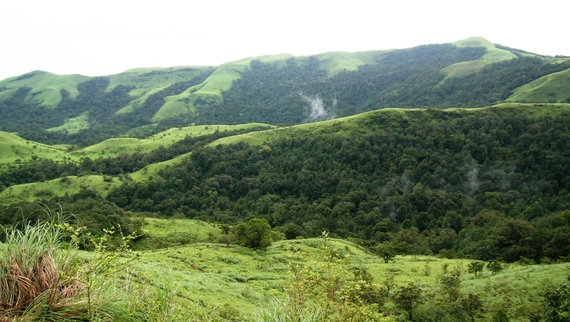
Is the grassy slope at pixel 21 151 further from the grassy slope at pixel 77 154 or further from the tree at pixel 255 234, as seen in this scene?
the tree at pixel 255 234

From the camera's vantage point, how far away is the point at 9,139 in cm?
13262

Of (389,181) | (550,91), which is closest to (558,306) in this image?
(389,181)

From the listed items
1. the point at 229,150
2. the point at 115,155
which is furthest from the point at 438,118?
the point at 115,155

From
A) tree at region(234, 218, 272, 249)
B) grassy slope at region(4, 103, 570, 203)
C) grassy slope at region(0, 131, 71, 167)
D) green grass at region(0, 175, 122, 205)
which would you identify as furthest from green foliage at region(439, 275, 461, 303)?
grassy slope at region(0, 131, 71, 167)

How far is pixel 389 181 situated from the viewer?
111 meters

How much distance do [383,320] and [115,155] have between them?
154m

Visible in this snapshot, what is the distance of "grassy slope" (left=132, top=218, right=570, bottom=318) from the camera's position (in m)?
24.1

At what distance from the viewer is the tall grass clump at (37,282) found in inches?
162

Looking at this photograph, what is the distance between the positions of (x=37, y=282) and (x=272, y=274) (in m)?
32.4

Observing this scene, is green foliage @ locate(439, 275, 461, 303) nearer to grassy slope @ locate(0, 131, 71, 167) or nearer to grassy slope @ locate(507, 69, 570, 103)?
grassy slope @ locate(0, 131, 71, 167)

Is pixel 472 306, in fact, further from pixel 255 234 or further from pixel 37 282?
pixel 37 282

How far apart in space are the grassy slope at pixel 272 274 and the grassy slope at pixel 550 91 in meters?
179

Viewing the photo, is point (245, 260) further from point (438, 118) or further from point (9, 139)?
point (9, 139)

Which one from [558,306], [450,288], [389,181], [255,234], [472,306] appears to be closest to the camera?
[558,306]
